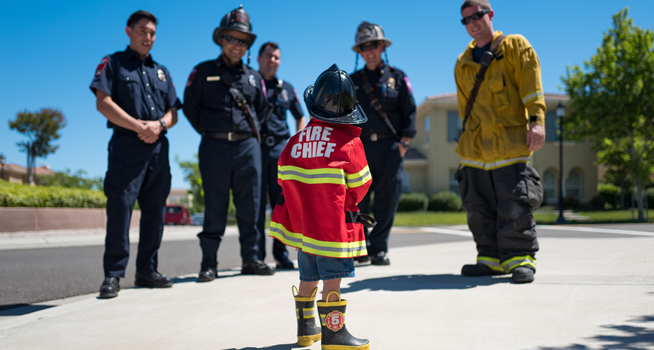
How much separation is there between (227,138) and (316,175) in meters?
2.39

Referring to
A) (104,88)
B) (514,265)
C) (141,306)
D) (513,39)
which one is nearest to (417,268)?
(514,265)

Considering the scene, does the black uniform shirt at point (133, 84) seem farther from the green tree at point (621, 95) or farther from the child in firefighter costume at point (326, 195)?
the green tree at point (621, 95)

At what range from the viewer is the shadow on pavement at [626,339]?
1.99 meters

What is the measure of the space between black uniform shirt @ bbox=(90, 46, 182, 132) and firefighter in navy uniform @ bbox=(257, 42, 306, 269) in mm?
1207

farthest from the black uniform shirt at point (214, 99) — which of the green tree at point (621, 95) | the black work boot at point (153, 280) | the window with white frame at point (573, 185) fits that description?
the window with white frame at point (573, 185)

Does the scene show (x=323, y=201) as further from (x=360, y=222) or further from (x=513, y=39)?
(x=513, y=39)

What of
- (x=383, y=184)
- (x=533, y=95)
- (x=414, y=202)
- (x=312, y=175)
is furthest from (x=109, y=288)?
(x=414, y=202)

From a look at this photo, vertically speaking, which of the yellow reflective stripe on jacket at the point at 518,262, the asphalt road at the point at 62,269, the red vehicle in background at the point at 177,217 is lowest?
the red vehicle in background at the point at 177,217

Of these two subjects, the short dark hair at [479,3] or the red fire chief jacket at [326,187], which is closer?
the red fire chief jacket at [326,187]

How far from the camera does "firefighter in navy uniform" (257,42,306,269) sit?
5.21 meters

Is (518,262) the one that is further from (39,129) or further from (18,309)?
(39,129)

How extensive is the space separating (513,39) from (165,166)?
3127mm

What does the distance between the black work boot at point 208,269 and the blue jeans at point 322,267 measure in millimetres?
2137

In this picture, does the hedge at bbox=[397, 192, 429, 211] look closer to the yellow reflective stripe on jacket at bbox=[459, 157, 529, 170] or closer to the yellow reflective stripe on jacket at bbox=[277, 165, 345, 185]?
the yellow reflective stripe on jacket at bbox=[459, 157, 529, 170]
